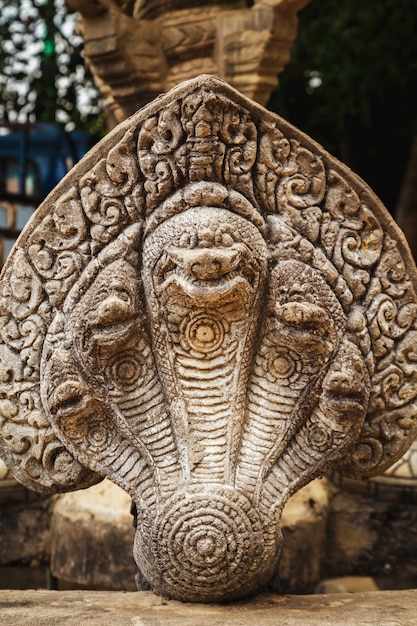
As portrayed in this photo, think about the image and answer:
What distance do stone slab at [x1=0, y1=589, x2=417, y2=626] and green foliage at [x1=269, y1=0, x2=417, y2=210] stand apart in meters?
4.16

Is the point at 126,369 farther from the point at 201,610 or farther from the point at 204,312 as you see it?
the point at 201,610

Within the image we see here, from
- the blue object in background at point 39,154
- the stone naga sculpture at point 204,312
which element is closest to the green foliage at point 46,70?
the blue object in background at point 39,154

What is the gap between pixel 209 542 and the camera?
7.06ft

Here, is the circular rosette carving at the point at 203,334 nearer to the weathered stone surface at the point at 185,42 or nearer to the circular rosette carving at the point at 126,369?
the circular rosette carving at the point at 126,369

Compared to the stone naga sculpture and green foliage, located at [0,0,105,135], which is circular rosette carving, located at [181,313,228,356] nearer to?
the stone naga sculpture

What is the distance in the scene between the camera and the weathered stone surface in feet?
13.6

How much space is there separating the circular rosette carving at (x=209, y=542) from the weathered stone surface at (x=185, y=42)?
2491mm

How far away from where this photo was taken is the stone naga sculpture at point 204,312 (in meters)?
2.27

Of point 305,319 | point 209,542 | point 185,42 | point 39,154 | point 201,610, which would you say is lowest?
point 201,610

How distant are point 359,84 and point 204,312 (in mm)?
4295

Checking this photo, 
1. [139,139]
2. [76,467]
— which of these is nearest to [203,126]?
[139,139]

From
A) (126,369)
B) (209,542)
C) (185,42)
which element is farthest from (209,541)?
(185,42)

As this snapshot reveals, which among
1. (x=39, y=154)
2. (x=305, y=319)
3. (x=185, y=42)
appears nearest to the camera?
(x=305, y=319)

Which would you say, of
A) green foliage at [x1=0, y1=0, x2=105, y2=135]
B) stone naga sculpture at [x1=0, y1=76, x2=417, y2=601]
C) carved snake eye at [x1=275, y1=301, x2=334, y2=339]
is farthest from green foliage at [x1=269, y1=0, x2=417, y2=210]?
carved snake eye at [x1=275, y1=301, x2=334, y2=339]
